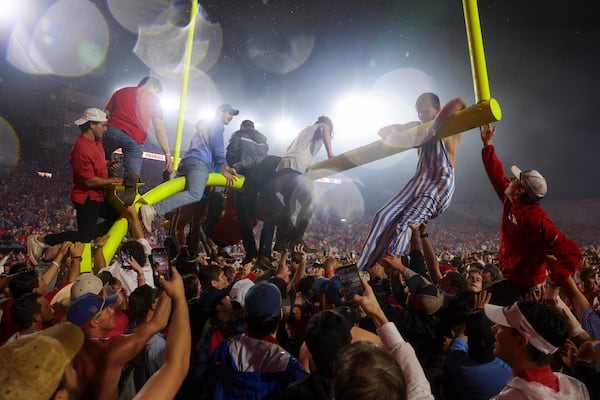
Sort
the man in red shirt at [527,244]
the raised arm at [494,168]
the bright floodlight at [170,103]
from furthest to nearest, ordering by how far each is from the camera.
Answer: the bright floodlight at [170,103] → the raised arm at [494,168] → the man in red shirt at [527,244]

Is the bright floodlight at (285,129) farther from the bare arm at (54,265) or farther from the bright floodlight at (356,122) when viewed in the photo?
the bare arm at (54,265)

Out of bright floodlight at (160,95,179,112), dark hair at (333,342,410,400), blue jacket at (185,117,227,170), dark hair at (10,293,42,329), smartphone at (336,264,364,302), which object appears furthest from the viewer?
bright floodlight at (160,95,179,112)

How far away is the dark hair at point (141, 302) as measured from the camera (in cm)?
240

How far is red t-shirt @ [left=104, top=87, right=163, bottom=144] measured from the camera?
14.6 ft

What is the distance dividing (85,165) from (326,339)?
3.47 m

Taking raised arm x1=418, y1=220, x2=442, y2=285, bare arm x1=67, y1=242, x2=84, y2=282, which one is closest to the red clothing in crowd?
raised arm x1=418, y1=220, x2=442, y2=285

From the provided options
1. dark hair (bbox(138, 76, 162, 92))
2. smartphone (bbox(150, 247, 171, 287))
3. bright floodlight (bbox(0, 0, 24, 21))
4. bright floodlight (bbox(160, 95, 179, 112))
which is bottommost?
smartphone (bbox(150, 247, 171, 287))

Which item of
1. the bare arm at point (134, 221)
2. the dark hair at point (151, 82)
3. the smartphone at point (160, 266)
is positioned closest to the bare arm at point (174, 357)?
the smartphone at point (160, 266)

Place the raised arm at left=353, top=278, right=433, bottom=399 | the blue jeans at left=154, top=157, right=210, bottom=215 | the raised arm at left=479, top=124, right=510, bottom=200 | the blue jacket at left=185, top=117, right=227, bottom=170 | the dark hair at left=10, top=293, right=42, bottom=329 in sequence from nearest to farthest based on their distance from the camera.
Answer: the raised arm at left=353, top=278, right=433, bottom=399, the dark hair at left=10, top=293, right=42, bottom=329, the raised arm at left=479, top=124, right=510, bottom=200, the blue jeans at left=154, top=157, right=210, bottom=215, the blue jacket at left=185, top=117, right=227, bottom=170

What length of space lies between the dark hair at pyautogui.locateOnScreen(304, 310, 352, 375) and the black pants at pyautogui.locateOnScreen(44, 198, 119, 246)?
342 centimetres

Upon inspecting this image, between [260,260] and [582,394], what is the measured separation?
11.3 ft

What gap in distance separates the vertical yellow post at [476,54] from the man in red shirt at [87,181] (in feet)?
11.3

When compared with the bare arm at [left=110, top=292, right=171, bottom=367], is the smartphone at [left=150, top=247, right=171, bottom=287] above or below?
above

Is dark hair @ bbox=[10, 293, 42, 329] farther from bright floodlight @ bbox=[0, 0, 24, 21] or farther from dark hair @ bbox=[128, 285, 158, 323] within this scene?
bright floodlight @ bbox=[0, 0, 24, 21]
